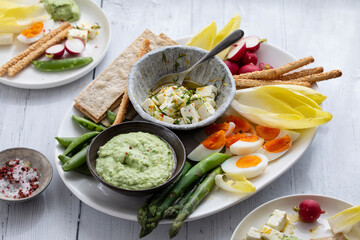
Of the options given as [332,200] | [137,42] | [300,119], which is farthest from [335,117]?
[137,42]

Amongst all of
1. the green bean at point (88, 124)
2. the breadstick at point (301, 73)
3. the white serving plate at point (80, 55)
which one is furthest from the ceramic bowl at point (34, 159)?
the breadstick at point (301, 73)

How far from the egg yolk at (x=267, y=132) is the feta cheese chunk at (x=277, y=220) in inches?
29.0

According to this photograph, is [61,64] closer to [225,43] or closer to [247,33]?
[225,43]

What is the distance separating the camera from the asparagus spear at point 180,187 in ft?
10.4

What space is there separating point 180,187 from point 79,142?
2.81ft

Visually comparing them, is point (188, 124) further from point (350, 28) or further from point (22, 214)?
point (350, 28)

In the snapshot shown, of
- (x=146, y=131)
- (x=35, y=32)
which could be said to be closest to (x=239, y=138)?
(x=146, y=131)

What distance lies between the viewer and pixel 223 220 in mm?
3504

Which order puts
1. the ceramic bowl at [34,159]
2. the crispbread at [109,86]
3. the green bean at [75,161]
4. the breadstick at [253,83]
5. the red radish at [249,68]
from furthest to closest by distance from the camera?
1. the red radish at [249,68]
2. the breadstick at [253,83]
3. the crispbread at [109,86]
4. the ceramic bowl at [34,159]
5. the green bean at [75,161]

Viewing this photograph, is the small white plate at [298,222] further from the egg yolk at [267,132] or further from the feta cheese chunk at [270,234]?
the egg yolk at [267,132]

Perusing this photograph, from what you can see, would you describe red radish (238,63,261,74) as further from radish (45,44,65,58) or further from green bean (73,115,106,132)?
radish (45,44,65,58)

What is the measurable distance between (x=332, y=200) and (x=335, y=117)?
3.92 feet

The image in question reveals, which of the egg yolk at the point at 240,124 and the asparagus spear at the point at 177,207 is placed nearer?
the asparagus spear at the point at 177,207

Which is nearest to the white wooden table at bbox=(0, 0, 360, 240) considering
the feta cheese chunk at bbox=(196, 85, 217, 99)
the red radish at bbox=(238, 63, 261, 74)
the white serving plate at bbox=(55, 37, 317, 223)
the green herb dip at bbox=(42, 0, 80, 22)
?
the white serving plate at bbox=(55, 37, 317, 223)
